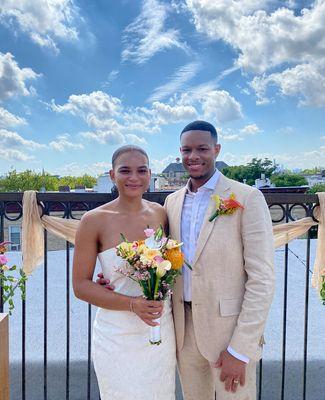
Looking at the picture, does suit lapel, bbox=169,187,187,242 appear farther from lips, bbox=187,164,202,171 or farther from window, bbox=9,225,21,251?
window, bbox=9,225,21,251

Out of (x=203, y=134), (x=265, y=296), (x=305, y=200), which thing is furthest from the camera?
(x=305, y=200)

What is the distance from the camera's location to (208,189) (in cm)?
199

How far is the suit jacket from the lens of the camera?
180 cm

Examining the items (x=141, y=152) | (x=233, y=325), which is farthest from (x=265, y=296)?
(x=141, y=152)

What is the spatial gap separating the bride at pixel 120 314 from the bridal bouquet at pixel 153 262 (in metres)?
0.17

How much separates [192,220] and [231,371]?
31.4 inches

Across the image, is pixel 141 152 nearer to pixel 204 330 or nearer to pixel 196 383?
pixel 204 330

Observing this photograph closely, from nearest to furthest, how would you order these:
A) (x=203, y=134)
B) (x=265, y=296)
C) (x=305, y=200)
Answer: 1. (x=265, y=296)
2. (x=203, y=134)
3. (x=305, y=200)

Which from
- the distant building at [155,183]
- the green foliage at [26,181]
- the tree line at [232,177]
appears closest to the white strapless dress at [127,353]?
the distant building at [155,183]

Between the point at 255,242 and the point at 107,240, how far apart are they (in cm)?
76

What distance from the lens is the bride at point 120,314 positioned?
5.94 feet

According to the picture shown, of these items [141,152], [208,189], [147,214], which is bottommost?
[147,214]

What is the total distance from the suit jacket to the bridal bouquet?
0.27 meters

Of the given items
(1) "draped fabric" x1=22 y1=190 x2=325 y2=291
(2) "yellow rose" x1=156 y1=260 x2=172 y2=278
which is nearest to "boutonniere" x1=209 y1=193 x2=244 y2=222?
(2) "yellow rose" x1=156 y1=260 x2=172 y2=278
